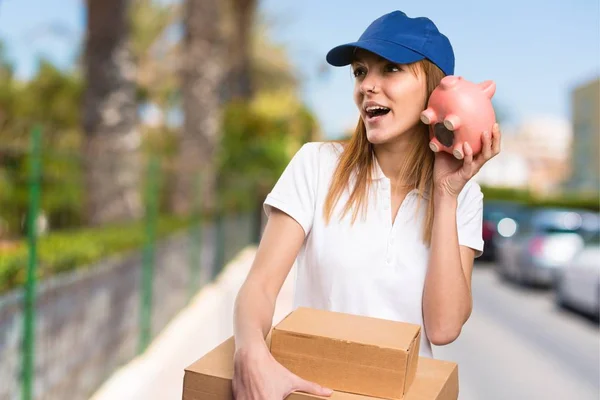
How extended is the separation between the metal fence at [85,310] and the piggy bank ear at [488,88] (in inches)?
109

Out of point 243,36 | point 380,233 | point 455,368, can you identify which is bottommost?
point 455,368

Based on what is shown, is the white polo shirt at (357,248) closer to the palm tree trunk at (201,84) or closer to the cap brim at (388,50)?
the cap brim at (388,50)

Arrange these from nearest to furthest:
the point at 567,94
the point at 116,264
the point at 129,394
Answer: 1. the point at 129,394
2. the point at 116,264
3. the point at 567,94

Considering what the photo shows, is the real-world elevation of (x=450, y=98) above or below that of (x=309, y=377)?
above

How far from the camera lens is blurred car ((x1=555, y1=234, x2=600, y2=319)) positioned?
10.2 m

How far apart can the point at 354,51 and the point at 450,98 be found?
330mm

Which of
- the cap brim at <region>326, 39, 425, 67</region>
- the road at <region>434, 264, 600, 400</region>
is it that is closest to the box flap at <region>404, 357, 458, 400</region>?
the cap brim at <region>326, 39, 425, 67</region>

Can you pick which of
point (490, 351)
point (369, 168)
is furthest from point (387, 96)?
point (490, 351)

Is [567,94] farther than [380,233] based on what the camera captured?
Yes

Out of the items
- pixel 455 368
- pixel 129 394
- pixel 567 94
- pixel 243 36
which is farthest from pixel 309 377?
pixel 567 94

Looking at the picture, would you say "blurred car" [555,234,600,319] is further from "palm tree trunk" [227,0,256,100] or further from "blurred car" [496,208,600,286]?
"palm tree trunk" [227,0,256,100]

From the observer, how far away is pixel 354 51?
7.41 ft

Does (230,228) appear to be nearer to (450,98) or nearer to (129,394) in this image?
(129,394)

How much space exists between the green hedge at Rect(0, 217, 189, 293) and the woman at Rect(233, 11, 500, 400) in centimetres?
249
